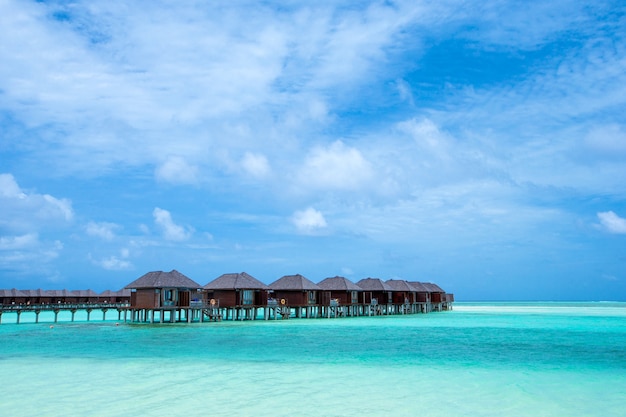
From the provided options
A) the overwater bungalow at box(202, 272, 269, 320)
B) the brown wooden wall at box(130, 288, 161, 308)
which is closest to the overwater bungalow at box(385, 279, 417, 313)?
the overwater bungalow at box(202, 272, 269, 320)

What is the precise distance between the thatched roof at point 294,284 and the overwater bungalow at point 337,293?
1640 millimetres

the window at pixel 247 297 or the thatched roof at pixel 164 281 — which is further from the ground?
the thatched roof at pixel 164 281

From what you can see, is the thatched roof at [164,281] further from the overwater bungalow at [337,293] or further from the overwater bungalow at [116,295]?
the overwater bungalow at [116,295]

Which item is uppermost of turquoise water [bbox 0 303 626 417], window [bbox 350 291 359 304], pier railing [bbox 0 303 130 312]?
window [bbox 350 291 359 304]

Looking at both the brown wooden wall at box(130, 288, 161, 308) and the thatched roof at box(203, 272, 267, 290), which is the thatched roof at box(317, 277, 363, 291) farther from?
the brown wooden wall at box(130, 288, 161, 308)

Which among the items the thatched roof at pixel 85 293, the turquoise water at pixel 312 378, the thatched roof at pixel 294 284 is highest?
the thatched roof at pixel 294 284

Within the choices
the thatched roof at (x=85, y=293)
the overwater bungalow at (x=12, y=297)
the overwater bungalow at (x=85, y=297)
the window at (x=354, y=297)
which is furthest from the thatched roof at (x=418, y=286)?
the overwater bungalow at (x=12, y=297)

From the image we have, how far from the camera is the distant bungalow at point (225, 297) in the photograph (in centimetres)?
4094

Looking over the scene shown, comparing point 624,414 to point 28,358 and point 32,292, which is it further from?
point 32,292

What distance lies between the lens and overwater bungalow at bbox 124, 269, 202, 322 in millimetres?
40031

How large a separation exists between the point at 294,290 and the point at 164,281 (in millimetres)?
12346

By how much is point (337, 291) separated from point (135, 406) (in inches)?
1598

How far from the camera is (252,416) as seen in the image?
1180 centimetres

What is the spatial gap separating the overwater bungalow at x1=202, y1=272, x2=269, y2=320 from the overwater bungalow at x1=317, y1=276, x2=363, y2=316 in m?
7.51
